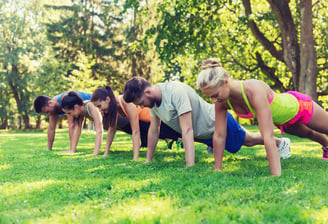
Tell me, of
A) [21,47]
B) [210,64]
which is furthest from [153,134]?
[21,47]

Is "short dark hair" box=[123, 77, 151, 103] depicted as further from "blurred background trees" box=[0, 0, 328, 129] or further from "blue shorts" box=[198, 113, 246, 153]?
"blurred background trees" box=[0, 0, 328, 129]

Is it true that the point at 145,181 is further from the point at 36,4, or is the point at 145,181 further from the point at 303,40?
the point at 36,4

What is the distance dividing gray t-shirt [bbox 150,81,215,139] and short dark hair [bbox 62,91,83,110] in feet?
10.1

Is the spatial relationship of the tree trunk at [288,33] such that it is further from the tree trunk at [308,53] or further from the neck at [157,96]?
the neck at [157,96]

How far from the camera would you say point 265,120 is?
412cm

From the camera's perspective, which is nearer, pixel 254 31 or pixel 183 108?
pixel 183 108

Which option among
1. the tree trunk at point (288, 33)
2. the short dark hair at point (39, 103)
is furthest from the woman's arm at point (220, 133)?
the tree trunk at point (288, 33)

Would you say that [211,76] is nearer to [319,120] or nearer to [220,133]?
[220,133]

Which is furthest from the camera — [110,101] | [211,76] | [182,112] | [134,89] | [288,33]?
[288,33]

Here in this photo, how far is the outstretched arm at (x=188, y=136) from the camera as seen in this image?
507 centimetres

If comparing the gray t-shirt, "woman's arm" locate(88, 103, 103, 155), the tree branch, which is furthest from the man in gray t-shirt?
the tree branch

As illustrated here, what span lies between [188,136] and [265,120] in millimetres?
1351

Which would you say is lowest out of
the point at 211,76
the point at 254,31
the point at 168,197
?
the point at 168,197

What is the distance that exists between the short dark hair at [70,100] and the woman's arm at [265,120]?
529 centimetres
